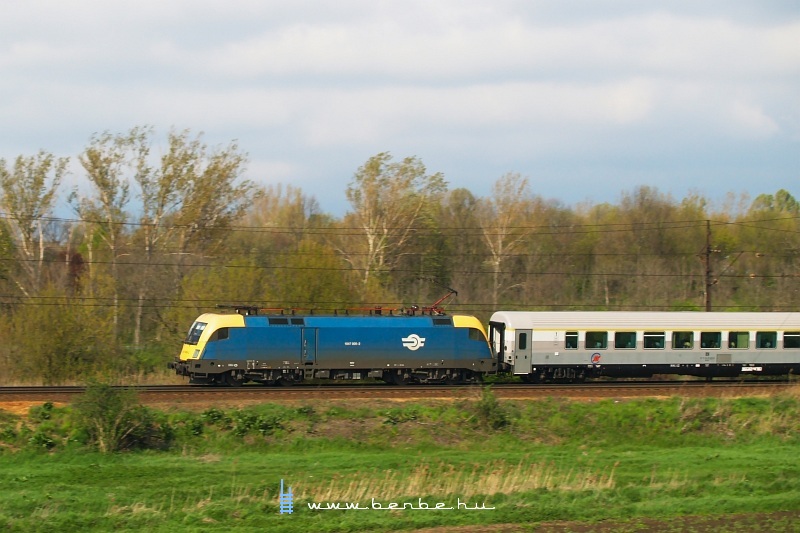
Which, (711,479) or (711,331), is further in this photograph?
(711,331)

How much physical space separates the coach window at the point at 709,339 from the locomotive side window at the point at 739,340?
56cm

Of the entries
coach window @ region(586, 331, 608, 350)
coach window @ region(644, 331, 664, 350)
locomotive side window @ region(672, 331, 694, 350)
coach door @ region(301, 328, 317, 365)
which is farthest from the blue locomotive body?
locomotive side window @ region(672, 331, 694, 350)

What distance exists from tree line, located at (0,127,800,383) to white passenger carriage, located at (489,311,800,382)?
640 cm

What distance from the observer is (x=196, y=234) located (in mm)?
49594

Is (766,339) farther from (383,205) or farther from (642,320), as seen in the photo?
(383,205)

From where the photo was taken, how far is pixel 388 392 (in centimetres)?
2817

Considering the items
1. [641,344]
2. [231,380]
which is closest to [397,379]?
[231,380]

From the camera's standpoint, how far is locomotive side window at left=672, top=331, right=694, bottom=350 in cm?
3319

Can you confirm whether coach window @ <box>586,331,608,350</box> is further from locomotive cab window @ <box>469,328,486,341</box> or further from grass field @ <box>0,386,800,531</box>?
grass field @ <box>0,386,800,531</box>

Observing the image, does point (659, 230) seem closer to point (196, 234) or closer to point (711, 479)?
point (196, 234)

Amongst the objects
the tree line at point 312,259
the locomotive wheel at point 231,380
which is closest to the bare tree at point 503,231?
the tree line at point 312,259

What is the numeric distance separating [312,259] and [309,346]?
12.0m

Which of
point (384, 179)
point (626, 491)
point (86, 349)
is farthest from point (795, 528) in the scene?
point (384, 179)

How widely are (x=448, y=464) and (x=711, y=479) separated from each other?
20.6 feet
